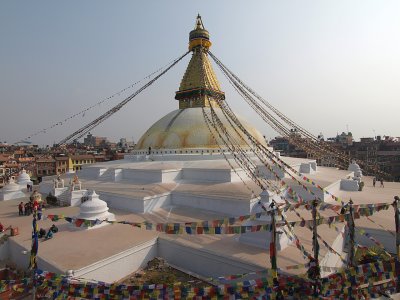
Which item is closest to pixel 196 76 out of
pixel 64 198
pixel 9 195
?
pixel 64 198

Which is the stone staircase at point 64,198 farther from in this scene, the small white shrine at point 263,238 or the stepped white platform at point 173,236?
the small white shrine at point 263,238

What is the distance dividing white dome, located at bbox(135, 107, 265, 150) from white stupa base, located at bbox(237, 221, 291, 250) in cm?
753

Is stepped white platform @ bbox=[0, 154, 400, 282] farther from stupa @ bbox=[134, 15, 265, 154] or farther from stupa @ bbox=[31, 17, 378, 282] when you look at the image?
stupa @ bbox=[134, 15, 265, 154]

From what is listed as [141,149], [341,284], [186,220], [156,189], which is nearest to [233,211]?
[186,220]

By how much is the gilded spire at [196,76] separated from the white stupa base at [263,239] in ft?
38.5

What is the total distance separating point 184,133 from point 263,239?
9242mm

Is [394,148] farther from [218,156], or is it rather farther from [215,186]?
[215,186]

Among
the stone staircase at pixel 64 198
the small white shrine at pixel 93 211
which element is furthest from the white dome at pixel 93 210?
the stone staircase at pixel 64 198

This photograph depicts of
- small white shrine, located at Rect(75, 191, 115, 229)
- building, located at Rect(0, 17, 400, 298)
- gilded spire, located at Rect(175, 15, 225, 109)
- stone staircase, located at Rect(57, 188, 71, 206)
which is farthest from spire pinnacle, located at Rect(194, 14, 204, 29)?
small white shrine, located at Rect(75, 191, 115, 229)

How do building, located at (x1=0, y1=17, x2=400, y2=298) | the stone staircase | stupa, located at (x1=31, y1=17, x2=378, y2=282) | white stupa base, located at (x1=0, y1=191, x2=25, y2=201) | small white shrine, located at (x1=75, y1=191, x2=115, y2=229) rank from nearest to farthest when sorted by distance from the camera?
building, located at (x1=0, y1=17, x2=400, y2=298)
stupa, located at (x1=31, y1=17, x2=378, y2=282)
small white shrine, located at (x1=75, y1=191, x2=115, y2=229)
the stone staircase
white stupa base, located at (x1=0, y1=191, x2=25, y2=201)

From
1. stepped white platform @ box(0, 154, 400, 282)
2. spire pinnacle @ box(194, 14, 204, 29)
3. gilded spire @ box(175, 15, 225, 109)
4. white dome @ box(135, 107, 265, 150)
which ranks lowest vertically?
stepped white platform @ box(0, 154, 400, 282)

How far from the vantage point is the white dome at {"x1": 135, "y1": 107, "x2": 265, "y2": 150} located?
46.4 feet

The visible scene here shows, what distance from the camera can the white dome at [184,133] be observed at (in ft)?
46.4

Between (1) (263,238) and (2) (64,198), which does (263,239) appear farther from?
(2) (64,198)
